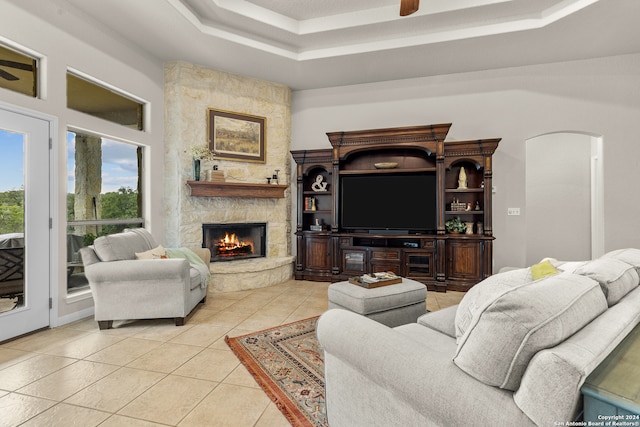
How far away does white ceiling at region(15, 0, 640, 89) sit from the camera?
3686mm

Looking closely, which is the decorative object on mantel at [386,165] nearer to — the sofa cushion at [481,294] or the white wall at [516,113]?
the white wall at [516,113]

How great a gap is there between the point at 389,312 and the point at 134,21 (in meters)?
4.15

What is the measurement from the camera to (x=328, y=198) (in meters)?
5.72

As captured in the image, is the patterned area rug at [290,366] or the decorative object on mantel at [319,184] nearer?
the patterned area rug at [290,366]

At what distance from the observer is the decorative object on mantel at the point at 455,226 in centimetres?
493

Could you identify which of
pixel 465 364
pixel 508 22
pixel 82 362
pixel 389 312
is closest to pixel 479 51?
pixel 508 22

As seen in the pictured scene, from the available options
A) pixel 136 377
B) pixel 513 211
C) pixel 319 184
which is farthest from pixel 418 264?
pixel 136 377

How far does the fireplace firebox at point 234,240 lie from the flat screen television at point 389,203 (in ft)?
4.62

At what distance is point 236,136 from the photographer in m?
5.24

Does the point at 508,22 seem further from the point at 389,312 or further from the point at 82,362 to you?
the point at 82,362

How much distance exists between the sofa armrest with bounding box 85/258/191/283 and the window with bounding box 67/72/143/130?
1805 millimetres

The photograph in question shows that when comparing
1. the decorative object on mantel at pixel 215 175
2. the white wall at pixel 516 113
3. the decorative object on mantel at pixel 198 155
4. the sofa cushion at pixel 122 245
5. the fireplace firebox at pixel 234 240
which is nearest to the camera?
→ the sofa cushion at pixel 122 245

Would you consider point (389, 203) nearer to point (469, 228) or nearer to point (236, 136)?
point (469, 228)

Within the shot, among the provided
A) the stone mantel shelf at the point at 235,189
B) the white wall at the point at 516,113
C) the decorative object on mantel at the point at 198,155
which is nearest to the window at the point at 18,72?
the decorative object on mantel at the point at 198,155
